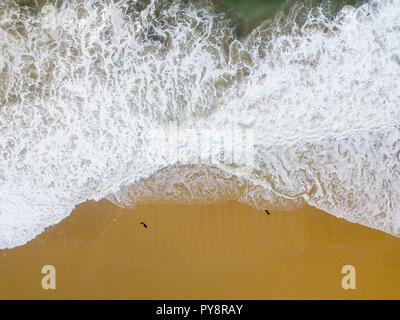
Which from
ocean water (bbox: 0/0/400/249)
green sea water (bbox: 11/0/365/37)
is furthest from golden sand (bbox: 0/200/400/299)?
green sea water (bbox: 11/0/365/37)

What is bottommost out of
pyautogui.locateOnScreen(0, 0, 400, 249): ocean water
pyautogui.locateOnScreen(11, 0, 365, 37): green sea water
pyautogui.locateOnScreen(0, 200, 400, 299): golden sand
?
pyautogui.locateOnScreen(0, 200, 400, 299): golden sand

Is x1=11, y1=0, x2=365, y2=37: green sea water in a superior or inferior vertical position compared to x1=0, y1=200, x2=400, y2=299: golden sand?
superior

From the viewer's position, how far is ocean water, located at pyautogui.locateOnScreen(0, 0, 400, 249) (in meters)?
1.88

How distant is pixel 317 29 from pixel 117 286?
175 centimetres

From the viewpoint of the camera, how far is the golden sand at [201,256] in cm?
198

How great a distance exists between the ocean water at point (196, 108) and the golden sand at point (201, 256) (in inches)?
3.5

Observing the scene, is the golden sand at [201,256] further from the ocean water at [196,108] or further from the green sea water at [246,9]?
the green sea water at [246,9]

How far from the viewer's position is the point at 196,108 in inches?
76.2

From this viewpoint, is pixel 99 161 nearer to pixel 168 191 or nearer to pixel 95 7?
pixel 168 191

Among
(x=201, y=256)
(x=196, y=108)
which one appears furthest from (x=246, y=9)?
(x=201, y=256)

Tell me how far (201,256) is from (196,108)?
2.67ft

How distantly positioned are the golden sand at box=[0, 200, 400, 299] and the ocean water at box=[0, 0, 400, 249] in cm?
9

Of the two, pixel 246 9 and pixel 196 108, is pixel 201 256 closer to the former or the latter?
pixel 196 108

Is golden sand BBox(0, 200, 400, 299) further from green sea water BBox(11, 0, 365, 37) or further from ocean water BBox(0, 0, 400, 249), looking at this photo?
green sea water BBox(11, 0, 365, 37)
